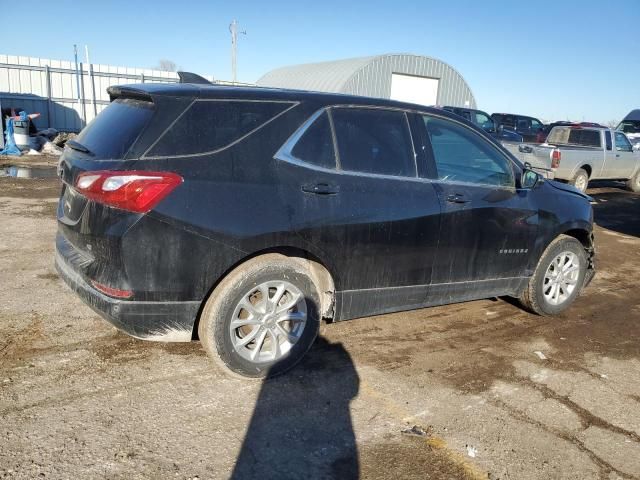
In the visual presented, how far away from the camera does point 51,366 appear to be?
3.46 m

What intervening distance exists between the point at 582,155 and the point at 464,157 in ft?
36.3

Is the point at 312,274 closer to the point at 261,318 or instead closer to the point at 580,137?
the point at 261,318

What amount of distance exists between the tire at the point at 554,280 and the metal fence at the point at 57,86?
1903 cm

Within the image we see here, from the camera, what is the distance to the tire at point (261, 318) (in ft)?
10.5

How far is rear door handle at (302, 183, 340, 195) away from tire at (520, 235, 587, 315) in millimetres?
2389

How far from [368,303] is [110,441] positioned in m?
1.90

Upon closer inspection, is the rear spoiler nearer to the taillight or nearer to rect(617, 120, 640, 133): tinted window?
the taillight

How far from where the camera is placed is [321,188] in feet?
11.2

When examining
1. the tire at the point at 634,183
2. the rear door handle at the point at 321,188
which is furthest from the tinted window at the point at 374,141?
the tire at the point at 634,183

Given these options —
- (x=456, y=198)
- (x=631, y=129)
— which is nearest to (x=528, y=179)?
(x=456, y=198)

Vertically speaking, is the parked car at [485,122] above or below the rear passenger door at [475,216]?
above

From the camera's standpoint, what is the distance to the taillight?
9.54 ft

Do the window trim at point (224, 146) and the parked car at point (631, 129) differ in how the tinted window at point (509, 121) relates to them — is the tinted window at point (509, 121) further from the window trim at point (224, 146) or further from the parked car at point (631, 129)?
the window trim at point (224, 146)

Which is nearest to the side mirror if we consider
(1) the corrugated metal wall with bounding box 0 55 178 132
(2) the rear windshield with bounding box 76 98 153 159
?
(2) the rear windshield with bounding box 76 98 153 159
